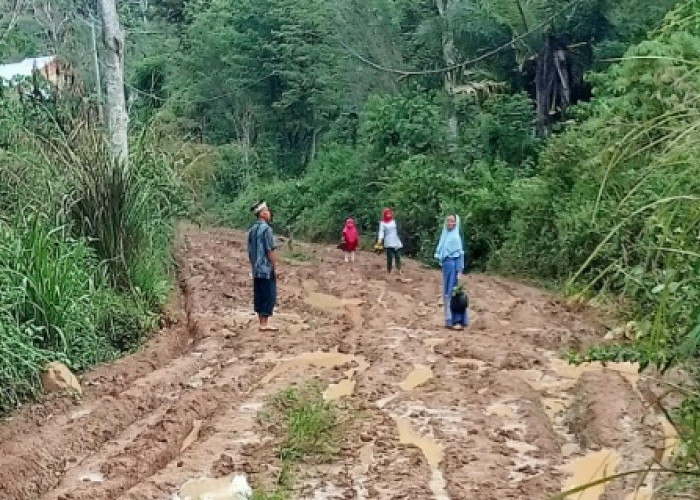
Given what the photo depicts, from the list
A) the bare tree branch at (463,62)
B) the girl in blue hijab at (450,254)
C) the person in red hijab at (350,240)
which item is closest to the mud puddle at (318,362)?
the girl in blue hijab at (450,254)

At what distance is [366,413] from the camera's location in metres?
7.59

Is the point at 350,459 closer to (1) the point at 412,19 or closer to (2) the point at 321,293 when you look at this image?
(2) the point at 321,293

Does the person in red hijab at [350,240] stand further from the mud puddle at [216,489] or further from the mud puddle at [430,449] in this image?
the mud puddle at [216,489]

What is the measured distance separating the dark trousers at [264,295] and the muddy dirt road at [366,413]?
0.87 ft

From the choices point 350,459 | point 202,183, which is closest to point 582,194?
point 202,183

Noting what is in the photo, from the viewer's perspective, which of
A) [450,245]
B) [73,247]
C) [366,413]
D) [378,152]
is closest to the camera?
[366,413]

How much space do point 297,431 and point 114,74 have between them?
6.83 meters

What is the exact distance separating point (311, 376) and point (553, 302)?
5.97 metres

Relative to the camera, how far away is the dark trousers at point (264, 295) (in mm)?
10844

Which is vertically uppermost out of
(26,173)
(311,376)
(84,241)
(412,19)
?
(412,19)

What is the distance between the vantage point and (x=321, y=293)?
1495cm

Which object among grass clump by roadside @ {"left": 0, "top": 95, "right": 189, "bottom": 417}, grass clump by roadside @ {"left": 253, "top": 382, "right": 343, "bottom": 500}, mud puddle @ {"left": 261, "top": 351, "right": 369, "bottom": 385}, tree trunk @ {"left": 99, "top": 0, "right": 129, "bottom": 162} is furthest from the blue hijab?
tree trunk @ {"left": 99, "top": 0, "right": 129, "bottom": 162}

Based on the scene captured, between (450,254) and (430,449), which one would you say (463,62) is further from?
(430,449)

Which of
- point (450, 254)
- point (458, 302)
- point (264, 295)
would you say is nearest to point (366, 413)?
point (264, 295)
